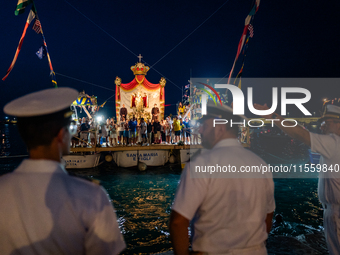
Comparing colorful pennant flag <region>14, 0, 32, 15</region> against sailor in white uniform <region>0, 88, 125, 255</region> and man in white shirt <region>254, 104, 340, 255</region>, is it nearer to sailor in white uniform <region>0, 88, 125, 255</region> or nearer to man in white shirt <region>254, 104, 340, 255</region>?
sailor in white uniform <region>0, 88, 125, 255</region>

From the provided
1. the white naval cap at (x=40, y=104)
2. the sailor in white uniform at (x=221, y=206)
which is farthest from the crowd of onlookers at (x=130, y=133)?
the white naval cap at (x=40, y=104)

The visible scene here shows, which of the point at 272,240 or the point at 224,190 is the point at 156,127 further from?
the point at 224,190

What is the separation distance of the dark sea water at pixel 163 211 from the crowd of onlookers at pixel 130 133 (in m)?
2.78

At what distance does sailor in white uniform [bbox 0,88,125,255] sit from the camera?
1306 mm

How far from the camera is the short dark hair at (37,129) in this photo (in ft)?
4.59

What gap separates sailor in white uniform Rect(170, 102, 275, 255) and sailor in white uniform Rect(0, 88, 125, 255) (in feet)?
2.02

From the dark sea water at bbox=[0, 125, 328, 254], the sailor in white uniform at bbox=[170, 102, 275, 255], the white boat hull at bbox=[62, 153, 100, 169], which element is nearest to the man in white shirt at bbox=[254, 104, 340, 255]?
the sailor in white uniform at bbox=[170, 102, 275, 255]

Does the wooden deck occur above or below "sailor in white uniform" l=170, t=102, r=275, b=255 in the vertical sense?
below

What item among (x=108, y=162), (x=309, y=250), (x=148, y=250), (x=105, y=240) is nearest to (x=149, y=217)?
(x=148, y=250)

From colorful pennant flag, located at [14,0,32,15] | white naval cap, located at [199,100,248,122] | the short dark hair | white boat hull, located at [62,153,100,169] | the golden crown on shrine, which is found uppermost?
colorful pennant flag, located at [14,0,32,15]

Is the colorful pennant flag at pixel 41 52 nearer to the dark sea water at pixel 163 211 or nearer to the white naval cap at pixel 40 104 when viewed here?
the dark sea water at pixel 163 211

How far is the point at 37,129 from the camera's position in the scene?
4.63ft

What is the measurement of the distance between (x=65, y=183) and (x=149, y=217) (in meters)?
6.61

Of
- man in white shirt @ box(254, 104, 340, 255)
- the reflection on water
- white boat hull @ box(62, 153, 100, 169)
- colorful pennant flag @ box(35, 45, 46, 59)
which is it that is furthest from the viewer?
white boat hull @ box(62, 153, 100, 169)
